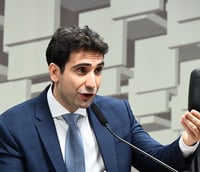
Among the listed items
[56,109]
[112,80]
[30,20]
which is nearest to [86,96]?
[56,109]

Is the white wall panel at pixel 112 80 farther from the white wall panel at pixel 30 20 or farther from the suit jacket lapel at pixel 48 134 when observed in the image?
the suit jacket lapel at pixel 48 134

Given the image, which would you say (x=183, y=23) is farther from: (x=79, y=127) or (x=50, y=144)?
(x=50, y=144)

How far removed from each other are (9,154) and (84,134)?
0.82ft

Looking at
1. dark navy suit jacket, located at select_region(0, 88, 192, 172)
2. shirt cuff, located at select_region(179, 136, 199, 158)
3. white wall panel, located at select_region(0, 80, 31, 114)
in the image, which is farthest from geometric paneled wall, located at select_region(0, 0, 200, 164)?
shirt cuff, located at select_region(179, 136, 199, 158)

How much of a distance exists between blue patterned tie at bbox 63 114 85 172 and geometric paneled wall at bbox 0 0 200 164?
223cm

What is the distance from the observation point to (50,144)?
1811 mm

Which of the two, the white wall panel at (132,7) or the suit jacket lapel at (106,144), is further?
the white wall panel at (132,7)

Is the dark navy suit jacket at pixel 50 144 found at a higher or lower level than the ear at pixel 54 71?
lower

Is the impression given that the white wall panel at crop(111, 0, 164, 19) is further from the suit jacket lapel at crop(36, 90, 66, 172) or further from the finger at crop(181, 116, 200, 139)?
the finger at crop(181, 116, 200, 139)

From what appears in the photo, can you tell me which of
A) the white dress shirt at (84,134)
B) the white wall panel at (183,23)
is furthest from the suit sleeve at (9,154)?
the white wall panel at (183,23)

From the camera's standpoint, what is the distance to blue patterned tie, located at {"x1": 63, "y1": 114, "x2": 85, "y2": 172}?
1.80 metres

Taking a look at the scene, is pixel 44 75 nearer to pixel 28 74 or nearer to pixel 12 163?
pixel 28 74

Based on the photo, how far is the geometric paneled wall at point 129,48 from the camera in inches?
160

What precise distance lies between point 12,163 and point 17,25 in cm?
249
